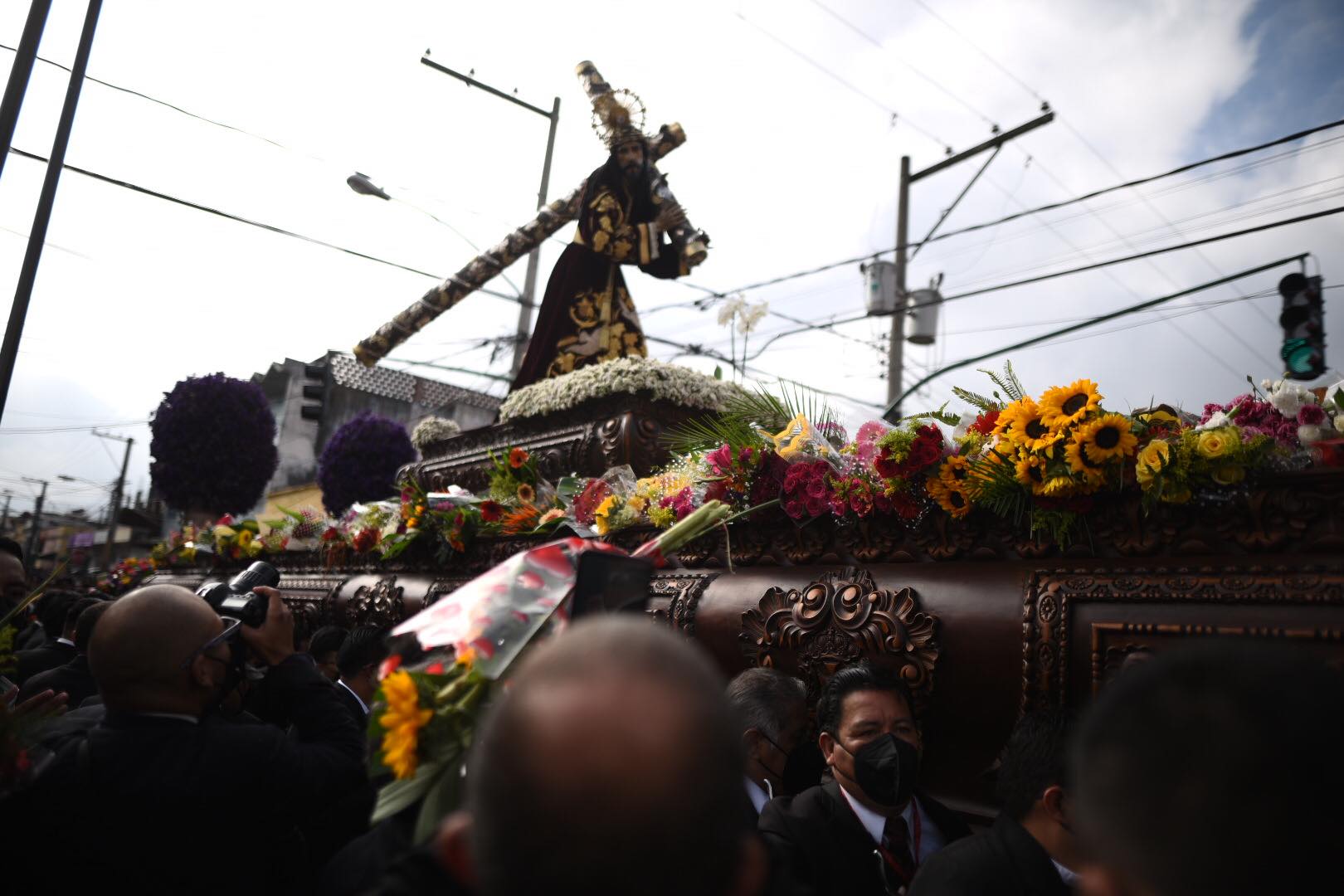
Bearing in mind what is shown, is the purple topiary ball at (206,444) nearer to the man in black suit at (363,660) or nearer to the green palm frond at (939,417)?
the man in black suit at (363,660)

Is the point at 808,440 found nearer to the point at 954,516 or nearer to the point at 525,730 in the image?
the point at 954,516

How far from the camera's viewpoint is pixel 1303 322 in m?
8.16

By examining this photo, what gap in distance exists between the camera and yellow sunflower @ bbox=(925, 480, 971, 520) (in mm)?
3463

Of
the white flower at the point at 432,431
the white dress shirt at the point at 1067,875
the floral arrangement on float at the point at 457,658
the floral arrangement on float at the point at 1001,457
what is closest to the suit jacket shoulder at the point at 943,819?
the white dress shirt at the point at 1067,875

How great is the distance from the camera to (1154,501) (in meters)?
2.95

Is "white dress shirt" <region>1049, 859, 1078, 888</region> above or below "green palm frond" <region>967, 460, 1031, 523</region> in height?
below

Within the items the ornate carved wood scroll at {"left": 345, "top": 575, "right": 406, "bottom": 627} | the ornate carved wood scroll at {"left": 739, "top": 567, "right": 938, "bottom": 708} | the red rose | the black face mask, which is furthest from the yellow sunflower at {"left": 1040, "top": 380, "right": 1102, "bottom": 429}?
the ornate carved wood scroll at {"left": 345, "top": 575, "right": 406, "bottom": 627}

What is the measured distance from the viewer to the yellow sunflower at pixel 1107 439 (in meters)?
3.01

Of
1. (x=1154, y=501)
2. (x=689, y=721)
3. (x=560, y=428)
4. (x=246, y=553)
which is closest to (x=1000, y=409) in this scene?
(x=1154, y=501)

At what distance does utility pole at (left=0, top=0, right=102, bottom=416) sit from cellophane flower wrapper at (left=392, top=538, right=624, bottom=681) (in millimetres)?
3811

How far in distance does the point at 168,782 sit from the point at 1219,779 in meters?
2.21

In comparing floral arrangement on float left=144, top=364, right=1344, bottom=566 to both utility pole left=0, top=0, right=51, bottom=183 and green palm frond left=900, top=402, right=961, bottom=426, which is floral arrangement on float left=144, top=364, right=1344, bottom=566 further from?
utility pole left=0, top=0, right=51, bottom=183

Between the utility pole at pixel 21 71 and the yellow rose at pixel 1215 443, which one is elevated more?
the utility pole at pixel 21 71

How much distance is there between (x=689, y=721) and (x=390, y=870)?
51 centimetres
